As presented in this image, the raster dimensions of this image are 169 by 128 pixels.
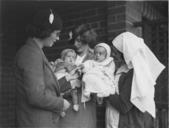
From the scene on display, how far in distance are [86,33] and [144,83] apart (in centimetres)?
86

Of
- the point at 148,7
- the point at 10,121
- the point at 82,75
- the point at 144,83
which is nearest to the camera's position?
the point at 144,83

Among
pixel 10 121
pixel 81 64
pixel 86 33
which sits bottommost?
pixel 10 121

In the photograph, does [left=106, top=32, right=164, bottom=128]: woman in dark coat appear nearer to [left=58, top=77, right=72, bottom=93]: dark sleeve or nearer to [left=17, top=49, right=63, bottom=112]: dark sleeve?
[left=58, top=77, right=72, bottom=93]: dark sleeve

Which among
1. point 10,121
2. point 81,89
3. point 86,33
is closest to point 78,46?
point 86,33

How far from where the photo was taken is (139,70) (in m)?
3.23

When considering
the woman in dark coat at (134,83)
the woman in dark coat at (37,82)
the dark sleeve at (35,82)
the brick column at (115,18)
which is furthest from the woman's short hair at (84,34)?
the dark sleeve at (35,82)

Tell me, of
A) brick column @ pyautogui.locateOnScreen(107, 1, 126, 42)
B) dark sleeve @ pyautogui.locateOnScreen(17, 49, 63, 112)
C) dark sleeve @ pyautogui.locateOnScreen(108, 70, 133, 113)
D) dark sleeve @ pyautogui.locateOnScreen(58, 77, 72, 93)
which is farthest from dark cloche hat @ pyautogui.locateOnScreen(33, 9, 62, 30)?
brick column @ pyautogui.locateOnScreen(107, 1, 126, 42)

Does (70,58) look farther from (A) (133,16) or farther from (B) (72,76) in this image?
(A) (133,16)

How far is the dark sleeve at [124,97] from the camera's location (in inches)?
127

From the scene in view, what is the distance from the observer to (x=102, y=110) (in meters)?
4.10

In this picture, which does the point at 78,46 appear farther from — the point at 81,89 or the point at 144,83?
the point at 144,83

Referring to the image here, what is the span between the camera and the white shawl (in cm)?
319

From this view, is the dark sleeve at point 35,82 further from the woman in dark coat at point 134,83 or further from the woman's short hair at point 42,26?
the woman in dark coat at point 134,83

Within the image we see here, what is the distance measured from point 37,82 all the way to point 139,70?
1092 mm
